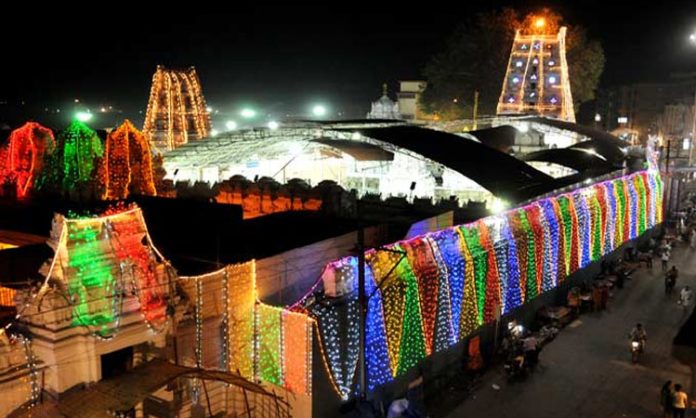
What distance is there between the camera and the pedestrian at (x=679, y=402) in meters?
11.6

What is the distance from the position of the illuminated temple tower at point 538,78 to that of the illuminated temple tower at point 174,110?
2080 centimetres

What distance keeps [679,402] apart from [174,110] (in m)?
29.7

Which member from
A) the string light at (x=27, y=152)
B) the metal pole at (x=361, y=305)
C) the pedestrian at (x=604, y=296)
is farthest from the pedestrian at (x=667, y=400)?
the string light at (x=27, y=152)

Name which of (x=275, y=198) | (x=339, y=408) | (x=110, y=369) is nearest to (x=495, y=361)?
(x=339, y=408)

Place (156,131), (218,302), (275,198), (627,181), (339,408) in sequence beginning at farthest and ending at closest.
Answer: (156,131)
(627,181)
(275,198)
(339,408)
(218,302)

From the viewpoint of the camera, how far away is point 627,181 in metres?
24.7

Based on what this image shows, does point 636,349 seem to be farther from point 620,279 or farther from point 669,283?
point 620,279

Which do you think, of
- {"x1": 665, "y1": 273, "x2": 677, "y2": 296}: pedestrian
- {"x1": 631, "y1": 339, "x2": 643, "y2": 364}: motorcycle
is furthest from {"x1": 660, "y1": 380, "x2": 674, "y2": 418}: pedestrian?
{"x1": 665, "y1": 273, "x2": 677, "y2": 296}: pedestrian

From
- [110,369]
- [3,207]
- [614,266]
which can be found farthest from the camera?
[614,266]

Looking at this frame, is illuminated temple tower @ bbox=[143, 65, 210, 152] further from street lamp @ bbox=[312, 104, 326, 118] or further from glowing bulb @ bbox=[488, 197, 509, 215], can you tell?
street lamp @ bbox=[312, 104, 326, 118]

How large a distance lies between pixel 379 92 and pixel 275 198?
5944 centimetres

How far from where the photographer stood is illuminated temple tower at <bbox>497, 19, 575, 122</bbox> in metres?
42.0

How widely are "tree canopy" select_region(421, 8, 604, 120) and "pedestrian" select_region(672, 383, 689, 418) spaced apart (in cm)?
3872

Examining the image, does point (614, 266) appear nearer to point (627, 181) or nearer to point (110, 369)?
point (627, 181)
